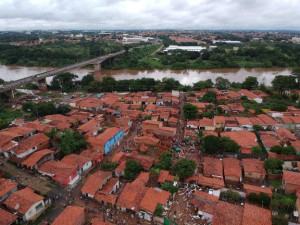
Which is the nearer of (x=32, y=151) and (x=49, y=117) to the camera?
(x=32, y=151)

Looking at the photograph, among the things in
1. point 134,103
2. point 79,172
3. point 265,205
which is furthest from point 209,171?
point 134,103

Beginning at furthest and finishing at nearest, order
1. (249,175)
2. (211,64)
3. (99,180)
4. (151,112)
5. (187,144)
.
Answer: (211,64)
(151,112)
(187,144)
(249,175)
(99,180)

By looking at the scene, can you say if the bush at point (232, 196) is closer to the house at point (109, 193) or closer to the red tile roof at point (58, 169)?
the house at point (109, 193)

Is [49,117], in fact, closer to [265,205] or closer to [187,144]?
[187,144]

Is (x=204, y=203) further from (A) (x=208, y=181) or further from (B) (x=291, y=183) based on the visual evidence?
(B) (x=291, y=183)

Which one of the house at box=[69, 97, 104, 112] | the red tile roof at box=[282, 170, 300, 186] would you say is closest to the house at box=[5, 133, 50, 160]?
the house at box=[69, 97, 104, 112]

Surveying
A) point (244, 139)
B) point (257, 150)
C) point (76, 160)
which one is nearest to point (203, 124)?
point (244, 139)

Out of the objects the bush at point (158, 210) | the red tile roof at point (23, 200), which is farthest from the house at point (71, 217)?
the bush at point (158, 210)
